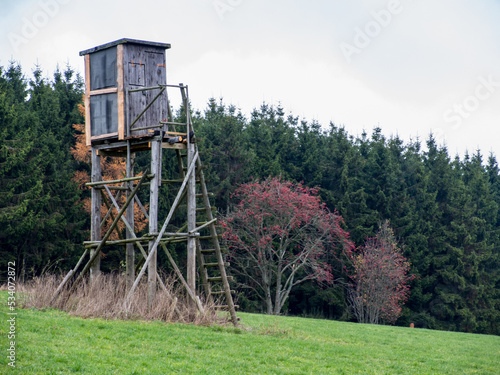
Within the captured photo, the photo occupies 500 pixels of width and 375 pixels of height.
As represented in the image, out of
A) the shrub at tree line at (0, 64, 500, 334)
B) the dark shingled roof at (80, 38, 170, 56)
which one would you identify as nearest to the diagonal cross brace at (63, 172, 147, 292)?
the dark shingled roof at (80, 38, 170, 56)

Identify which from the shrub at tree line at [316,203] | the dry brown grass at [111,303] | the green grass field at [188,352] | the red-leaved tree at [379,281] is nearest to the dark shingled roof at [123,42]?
the dry brown grass at [111,303]

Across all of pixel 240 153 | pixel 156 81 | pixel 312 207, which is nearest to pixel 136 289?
pixel 156 81

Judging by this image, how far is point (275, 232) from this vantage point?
108 ft

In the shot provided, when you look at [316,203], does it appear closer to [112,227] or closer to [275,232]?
[275,232]

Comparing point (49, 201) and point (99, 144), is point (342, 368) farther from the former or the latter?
point (49, 201)

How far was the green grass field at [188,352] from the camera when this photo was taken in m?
9.69

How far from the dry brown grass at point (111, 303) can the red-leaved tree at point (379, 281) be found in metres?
20.6

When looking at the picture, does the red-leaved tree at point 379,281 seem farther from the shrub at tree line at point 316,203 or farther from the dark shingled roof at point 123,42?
the dark shingled roof at point 123,42

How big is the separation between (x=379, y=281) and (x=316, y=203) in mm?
5848

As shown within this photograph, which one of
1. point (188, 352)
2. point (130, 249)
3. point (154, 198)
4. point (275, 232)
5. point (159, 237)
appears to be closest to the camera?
point (188, 352)

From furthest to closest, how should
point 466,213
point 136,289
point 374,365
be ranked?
1. point 466,213
2. point 136,289
3. point 374,365

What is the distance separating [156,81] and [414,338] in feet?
40.4

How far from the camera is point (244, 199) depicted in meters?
34.4

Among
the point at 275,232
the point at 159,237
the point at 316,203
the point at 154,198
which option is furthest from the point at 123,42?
the point at 316,203
